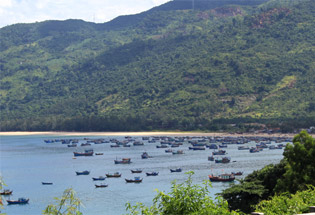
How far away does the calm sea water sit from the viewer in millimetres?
89050

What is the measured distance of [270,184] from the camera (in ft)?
198

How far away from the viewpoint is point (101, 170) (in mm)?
129250

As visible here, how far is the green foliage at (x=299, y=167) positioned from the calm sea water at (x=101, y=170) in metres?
29.3

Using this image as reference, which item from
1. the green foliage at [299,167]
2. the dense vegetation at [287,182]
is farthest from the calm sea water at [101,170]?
the green foliage at [299,167]

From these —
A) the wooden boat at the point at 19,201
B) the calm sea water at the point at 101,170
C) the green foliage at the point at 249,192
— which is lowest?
the wooden boat at the point at 19,201

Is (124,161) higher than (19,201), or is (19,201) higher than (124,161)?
(124,161)

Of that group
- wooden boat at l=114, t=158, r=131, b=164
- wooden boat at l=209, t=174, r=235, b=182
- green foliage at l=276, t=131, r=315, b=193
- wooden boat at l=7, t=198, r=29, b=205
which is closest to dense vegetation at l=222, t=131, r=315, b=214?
green foliage at l=276, t=131, r=315, b=193

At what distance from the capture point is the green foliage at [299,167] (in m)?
54.1

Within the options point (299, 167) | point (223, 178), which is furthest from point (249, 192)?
point (223, 178)

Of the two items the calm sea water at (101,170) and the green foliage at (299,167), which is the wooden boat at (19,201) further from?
the green foliage at (299,167)

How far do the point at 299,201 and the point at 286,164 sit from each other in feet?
97.1

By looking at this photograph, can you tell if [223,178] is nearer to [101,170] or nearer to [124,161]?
[101,170]

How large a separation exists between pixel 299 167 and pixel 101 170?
7881 cm

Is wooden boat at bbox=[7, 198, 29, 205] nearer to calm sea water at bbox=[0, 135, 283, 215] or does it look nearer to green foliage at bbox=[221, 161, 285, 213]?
calm sea water at bbox=[0, 135, 283, 215]
